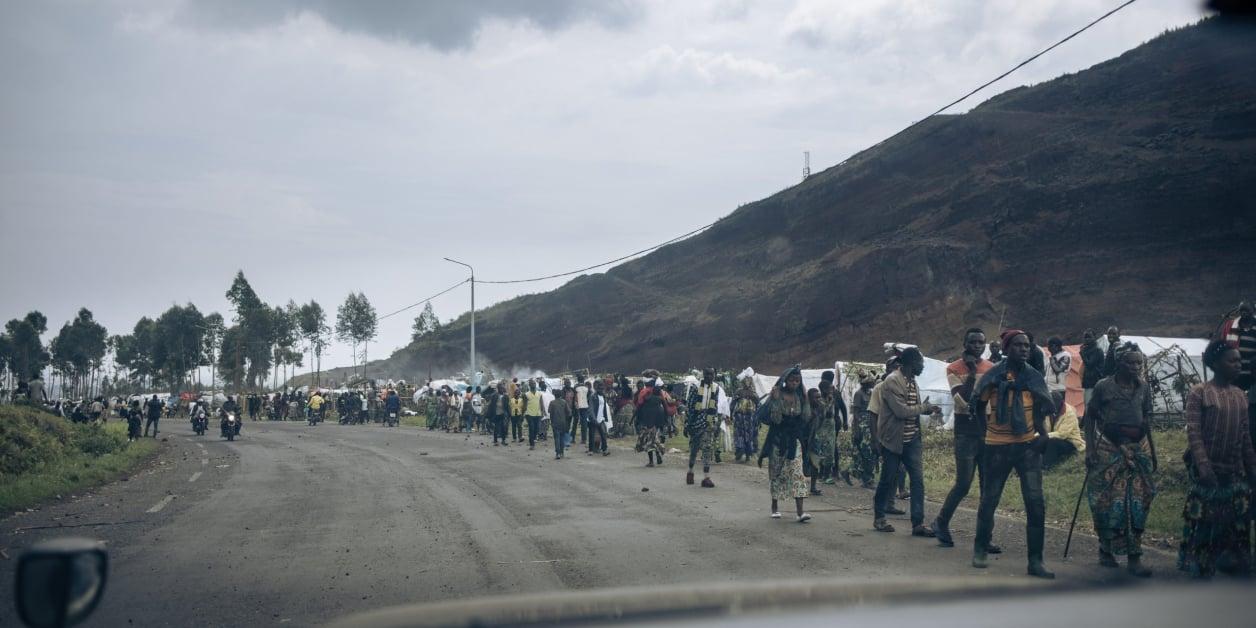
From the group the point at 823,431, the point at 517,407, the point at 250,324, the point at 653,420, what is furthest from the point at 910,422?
the point at 250,324

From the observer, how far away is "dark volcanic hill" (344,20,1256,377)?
53.9m

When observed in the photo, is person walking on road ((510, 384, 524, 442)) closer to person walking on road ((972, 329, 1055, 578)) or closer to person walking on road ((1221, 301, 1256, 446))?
person walking on road ((972, 329, 1055, 578))

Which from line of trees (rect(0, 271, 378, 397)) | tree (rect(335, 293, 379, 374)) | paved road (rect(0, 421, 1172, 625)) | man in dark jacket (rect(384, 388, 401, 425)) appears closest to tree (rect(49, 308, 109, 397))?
line of trees (rect(0, 271, 378, 397))

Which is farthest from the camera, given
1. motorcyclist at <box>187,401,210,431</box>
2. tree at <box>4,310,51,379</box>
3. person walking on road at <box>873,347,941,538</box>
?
tree at <box>4,310,51,379</box>

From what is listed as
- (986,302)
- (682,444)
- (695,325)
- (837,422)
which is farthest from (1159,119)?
(837,422)

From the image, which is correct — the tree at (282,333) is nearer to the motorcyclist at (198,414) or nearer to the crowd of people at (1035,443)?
the motorcyclist at (198,414)

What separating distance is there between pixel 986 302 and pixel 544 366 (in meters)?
45.7

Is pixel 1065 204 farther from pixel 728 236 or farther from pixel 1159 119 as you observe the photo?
pixel 728 236

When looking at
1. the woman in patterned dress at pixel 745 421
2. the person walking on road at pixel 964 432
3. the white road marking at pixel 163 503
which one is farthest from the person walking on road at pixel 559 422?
the person walking on road at pixel 964 432

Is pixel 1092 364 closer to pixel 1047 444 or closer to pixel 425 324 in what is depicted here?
pixel 1047 444

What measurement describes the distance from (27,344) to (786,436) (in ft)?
343

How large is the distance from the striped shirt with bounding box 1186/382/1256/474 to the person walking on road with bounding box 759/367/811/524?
4440mm

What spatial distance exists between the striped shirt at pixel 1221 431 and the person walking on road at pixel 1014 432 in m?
1.08

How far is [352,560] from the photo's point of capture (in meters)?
8.91
